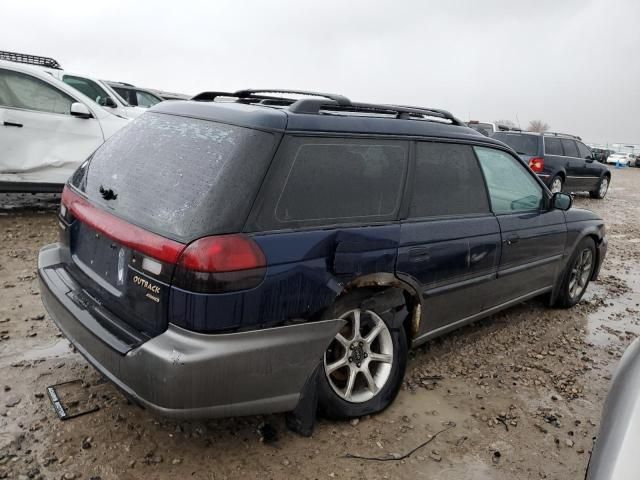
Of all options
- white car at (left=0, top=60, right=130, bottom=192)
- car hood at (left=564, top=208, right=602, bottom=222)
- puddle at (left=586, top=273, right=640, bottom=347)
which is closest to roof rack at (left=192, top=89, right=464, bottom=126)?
car hood at (left=564, top=208, right=602, bottom=222)

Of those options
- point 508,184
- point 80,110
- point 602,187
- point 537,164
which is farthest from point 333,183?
point 602,187

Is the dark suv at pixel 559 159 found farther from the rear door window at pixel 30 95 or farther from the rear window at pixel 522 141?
the rear door window at pixel 30 95

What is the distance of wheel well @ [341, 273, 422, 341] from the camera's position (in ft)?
8.70

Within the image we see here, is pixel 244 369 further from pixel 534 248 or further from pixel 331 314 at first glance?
pixel 534 248

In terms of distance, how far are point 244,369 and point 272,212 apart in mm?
688

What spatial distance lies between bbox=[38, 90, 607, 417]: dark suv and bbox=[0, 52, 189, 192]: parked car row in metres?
3.76

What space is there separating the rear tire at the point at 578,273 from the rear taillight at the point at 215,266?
354 centimetres

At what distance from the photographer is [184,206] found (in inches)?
90.0

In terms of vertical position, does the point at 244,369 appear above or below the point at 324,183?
below

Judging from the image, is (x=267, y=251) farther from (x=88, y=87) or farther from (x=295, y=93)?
(x=88, y=87)


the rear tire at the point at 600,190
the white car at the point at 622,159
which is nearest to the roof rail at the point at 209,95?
the rear tire at the point at 600,190

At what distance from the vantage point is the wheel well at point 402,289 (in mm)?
2652

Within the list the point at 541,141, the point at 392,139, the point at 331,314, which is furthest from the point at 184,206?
the point at 541,141

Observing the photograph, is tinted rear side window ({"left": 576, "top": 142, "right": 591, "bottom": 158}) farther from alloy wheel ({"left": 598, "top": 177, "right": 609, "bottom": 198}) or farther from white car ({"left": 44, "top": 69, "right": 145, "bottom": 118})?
white car ({"left": 44, "top": 69, "right": 145, "bottom": 118})
